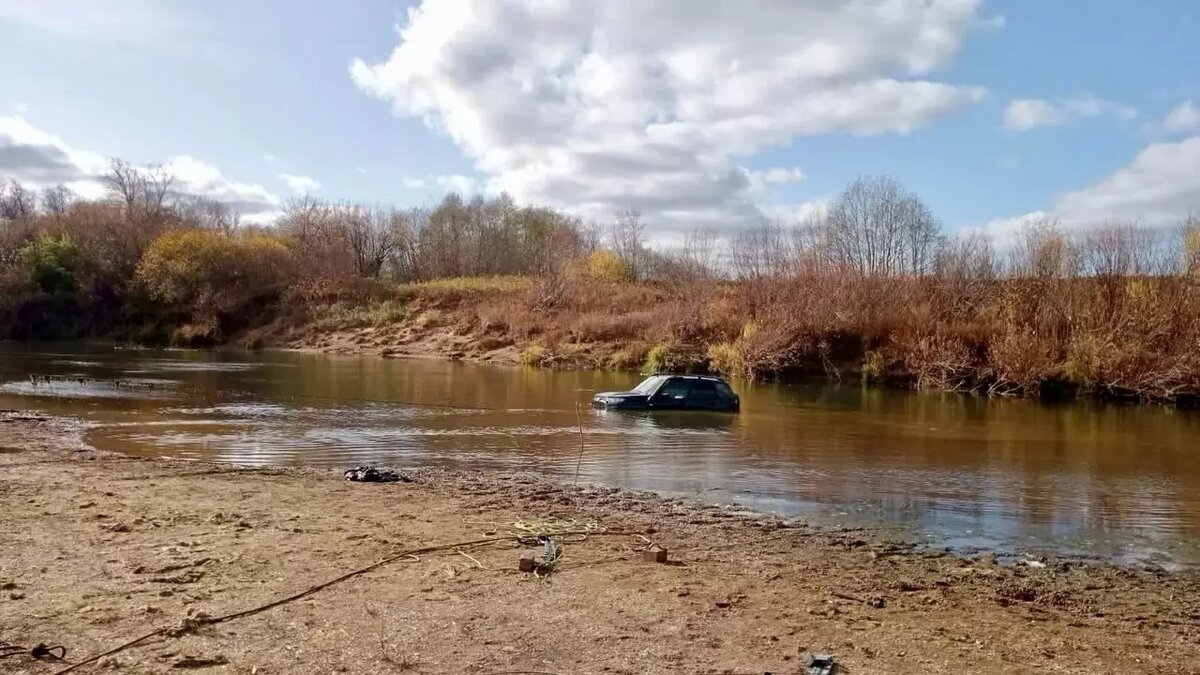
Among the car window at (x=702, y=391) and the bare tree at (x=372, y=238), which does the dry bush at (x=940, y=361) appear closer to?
the car window at (x=702, y=391)

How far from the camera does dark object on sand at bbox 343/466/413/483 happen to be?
1534 cm

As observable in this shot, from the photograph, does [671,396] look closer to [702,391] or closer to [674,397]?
[674,397]

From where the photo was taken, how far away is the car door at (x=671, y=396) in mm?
28422

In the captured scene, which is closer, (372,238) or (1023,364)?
(1023,364)

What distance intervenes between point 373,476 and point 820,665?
33.5 feet

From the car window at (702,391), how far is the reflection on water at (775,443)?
2.60 feet

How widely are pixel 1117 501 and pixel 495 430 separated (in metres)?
14.4

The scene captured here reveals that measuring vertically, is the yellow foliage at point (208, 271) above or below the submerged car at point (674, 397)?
above

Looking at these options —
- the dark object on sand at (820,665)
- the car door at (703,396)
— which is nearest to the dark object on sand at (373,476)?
the dark object on sand at (820,665)

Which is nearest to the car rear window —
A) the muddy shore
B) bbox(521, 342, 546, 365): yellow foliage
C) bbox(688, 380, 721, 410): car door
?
bbox(688, 380, 721, 410): car door

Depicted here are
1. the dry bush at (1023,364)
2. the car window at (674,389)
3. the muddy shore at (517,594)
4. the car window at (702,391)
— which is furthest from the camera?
the dry bush at (1023,364)

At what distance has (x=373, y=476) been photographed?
15461mm

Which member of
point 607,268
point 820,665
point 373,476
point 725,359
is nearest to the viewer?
Answer: point 820,665

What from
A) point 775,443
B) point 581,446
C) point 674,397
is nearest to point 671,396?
point 674,397
